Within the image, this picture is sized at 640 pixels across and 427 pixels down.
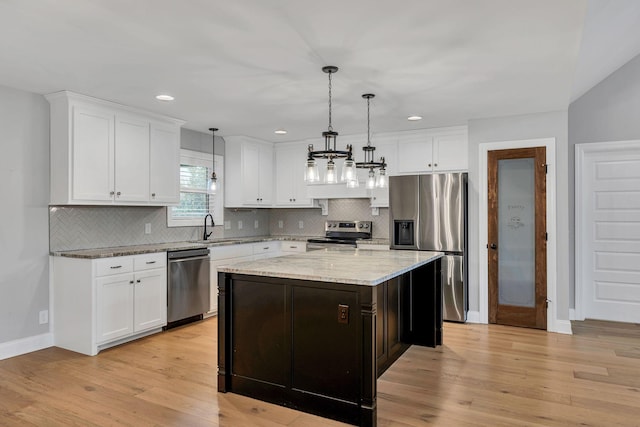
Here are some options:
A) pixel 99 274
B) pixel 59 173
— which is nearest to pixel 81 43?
pixel 59 173

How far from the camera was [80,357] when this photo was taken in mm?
3814

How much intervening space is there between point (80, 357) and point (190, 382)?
1.27 meters

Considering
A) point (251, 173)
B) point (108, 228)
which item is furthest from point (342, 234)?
point (108, 228)

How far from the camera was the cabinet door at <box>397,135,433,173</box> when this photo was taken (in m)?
5.45

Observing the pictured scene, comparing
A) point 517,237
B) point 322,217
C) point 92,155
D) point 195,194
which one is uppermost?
point 92,155

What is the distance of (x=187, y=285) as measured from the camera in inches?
190

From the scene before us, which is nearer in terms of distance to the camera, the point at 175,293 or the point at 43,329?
the point at 43,329

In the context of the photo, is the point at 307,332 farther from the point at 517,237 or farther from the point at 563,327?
the point at 563,327

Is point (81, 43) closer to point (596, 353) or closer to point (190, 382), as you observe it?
point (190, 382)

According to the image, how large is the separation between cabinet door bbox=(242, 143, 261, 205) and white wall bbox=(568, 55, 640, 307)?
4141 mm

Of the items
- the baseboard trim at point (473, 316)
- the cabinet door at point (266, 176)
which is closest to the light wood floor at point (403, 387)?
the baseboard trim at point (473, 316)

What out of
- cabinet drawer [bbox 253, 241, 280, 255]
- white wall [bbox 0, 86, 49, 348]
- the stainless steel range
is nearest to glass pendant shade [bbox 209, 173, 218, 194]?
cabinet drawer [bbox 253, 241, 280, 255]

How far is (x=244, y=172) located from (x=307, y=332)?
3.72 meters

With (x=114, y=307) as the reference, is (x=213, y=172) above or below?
above
